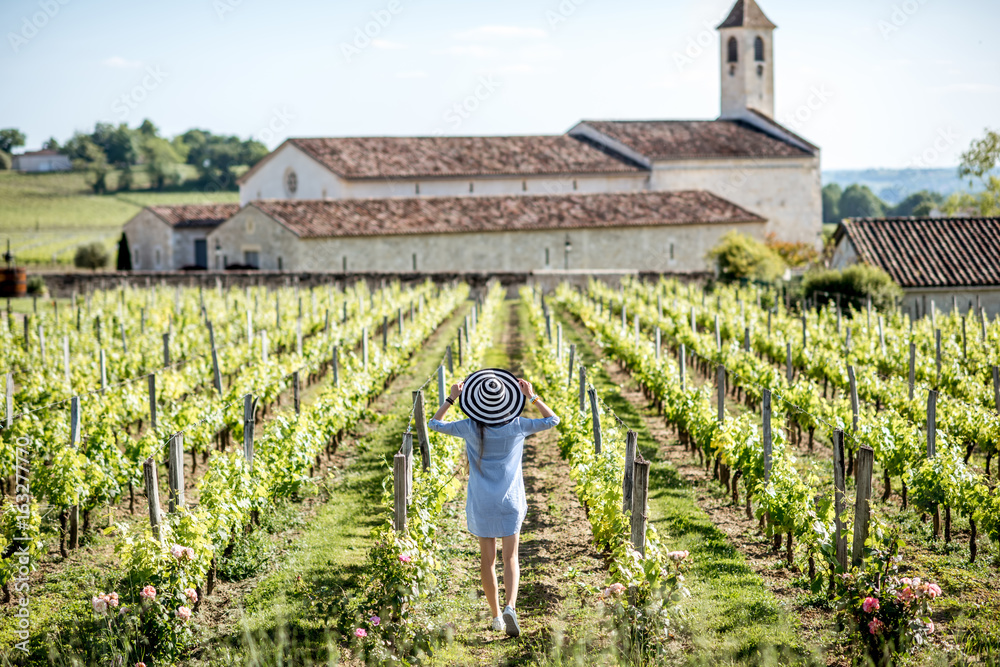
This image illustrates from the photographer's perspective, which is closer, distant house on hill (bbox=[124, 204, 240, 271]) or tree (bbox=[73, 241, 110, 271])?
distant house on hill (bbox=[124, 204, 240, 271])

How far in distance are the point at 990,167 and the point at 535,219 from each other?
63.9 feet

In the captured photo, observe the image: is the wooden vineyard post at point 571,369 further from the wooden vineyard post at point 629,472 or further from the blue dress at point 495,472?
the blue dress at point 495,472

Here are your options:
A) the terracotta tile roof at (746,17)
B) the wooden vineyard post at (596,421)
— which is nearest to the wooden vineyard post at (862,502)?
the wooden vineyard post at (596,421)

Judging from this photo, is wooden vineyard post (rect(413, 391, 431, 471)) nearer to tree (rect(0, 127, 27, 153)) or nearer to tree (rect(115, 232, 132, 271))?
tree (rect(115, 232, 132, 271))

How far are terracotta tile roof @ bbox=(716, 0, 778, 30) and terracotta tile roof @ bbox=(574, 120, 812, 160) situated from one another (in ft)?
18.2

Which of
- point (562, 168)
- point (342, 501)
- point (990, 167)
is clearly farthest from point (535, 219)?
point (342, 501)

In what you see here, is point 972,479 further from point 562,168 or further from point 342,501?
point 562,168

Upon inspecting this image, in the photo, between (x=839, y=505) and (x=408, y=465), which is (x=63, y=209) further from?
(x=839, y=505)

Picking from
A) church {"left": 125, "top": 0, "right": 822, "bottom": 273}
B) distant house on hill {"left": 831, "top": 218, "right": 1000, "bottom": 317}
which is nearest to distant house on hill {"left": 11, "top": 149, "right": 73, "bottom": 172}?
church {"left": 125, "top": 0, "right": 822, "bottom": 273}

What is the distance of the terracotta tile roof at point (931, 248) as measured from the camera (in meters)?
22.2

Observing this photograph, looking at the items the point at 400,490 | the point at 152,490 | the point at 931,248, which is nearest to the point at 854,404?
the point at 400,490

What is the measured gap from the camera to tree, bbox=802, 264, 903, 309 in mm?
20594

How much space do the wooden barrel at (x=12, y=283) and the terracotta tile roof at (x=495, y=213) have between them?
8414mm

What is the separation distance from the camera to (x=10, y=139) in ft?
332
